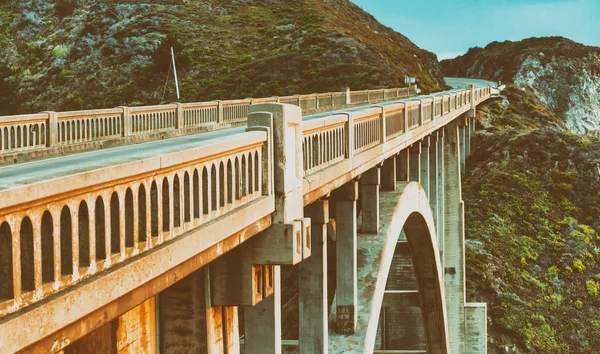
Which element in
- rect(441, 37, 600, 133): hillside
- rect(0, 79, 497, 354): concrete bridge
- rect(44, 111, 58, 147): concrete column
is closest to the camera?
rect(0, 79, 497, 354): concrete bridge

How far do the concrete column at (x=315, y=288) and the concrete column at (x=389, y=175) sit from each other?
6551 mm

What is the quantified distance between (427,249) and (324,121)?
46.8 feet

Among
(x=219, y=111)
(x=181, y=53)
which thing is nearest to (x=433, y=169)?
(x=219, y=111)

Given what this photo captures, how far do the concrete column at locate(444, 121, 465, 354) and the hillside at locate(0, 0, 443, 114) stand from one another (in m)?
21.2

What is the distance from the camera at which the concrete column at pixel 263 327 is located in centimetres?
717

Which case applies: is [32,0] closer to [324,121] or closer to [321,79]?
[321,79]

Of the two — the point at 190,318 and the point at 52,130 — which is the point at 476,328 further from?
the point at 190,318

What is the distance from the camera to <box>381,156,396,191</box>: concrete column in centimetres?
1769

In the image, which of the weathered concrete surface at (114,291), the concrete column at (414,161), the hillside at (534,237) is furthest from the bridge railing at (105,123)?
the hillside at (534,237)

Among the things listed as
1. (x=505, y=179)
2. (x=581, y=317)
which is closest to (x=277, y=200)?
(x=581, y=317)

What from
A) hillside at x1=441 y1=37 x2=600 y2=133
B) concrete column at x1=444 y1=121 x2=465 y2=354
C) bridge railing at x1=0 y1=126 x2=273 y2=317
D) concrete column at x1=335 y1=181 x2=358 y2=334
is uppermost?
hillside at x1=441 y1=37 x2=600 y2=133

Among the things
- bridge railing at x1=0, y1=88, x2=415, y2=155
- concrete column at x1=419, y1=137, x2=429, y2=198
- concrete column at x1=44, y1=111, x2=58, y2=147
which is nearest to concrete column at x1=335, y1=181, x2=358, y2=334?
bridge railing at x1=0, y1=88, x2=415, y2=155

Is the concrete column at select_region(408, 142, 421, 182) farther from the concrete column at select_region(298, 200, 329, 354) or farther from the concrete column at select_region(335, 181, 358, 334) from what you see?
the concrete column at select_region(298, 200, 329, 354)

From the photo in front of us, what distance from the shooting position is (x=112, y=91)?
62438mm
